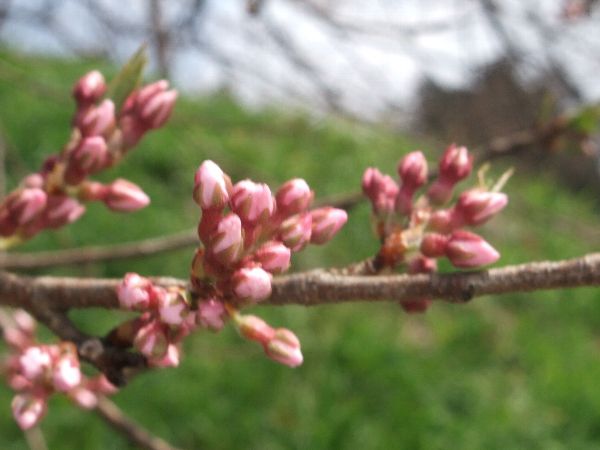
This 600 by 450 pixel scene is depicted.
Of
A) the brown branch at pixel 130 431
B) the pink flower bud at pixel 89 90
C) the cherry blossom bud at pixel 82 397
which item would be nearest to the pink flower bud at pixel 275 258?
the pink flower bud at pixel 89 90

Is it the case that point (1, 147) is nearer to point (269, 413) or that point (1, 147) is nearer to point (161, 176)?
point (269, 413)

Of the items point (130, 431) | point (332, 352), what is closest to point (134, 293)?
point (130, 431)

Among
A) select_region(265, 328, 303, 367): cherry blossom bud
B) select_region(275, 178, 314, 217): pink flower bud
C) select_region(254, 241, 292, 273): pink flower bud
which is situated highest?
select_region(275, 178, 314, 217): pink flower bud

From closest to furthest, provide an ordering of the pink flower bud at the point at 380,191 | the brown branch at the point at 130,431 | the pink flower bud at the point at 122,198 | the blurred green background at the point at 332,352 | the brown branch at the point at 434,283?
1. the brown branch at the point at 434,283
2. the pink flower bud at the point at 380,191
3. the pink flower bud at the point at 122,198
4. the brown branch at the point at 130,431
5. the blurred green background at the point at 332,352

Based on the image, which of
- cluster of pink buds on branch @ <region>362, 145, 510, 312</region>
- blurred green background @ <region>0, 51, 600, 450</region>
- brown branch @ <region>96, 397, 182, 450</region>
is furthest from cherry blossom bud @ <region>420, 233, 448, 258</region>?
blurred green background @ <region>0, 51, 600, 450</region>

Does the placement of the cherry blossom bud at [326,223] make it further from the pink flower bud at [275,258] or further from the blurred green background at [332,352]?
the blurred green background at [332,352]

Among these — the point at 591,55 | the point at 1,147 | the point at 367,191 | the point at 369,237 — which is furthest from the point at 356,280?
the point at 369,237

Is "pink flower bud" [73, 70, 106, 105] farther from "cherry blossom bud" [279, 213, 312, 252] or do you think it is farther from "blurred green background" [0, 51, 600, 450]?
"blurred green background" [0, 51, 600, 450]
